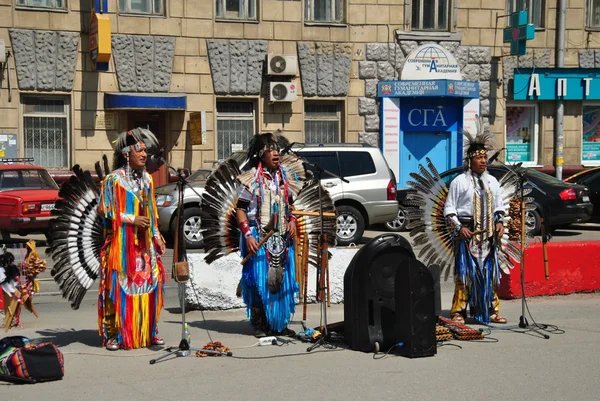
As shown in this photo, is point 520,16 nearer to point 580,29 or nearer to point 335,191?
point 580,29

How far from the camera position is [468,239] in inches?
333

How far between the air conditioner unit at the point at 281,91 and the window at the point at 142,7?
10.3 feet

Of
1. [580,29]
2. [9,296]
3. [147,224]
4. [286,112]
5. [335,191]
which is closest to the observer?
[147,224]

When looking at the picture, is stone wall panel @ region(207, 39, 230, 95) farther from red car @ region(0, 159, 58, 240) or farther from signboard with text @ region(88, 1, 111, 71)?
red car @ region(0, 159, 58, 240)

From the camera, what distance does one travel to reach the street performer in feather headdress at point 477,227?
845 centimetres

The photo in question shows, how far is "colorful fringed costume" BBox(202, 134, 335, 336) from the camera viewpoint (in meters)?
7.68

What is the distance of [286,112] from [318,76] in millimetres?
1215

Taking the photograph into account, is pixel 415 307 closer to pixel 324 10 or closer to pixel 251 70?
pixel 251 70

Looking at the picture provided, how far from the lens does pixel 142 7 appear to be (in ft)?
67.9

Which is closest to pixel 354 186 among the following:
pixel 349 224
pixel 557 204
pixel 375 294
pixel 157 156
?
pixel 349 224

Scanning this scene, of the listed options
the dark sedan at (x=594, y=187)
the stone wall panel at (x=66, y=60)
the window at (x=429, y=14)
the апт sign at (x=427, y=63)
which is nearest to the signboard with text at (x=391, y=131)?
the апт sign at (x=427, y=63)

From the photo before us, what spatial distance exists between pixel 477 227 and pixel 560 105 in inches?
662

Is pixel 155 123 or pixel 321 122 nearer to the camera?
pixel 155 123

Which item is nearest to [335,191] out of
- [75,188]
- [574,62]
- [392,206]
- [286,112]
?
[392,206]
